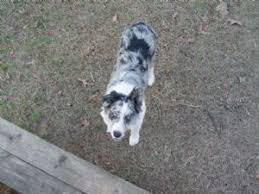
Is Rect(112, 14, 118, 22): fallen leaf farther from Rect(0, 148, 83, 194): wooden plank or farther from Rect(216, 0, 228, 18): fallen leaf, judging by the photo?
Rect(0, 148, 83, 194): wooden plank

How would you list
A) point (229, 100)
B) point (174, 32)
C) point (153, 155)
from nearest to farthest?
point (153, 155) < point (229, 100) < point (174, 32)

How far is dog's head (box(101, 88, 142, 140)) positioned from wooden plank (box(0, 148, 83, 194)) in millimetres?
717

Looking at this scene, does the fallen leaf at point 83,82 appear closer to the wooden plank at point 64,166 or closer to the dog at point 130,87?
the dog at point 130,87

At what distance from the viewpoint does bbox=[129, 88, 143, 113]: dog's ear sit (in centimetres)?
379

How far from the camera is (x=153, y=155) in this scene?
4.82 meters

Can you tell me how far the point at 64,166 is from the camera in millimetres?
3773

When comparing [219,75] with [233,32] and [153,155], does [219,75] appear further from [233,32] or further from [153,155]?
[153,155]

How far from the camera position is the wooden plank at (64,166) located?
370 centimetres

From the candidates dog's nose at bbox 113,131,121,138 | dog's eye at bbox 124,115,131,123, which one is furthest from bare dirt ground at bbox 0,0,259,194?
dog's eye at bbox 124,115,131,123

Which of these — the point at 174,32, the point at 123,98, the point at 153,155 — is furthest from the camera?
the point at 174,32

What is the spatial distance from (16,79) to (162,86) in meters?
1.94

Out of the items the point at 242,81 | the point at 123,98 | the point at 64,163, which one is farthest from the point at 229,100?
the point at 64,163

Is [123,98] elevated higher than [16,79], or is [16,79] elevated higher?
[123,98]

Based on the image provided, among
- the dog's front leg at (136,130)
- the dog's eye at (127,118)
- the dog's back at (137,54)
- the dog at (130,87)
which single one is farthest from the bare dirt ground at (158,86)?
the dog's eye at (127,118)
